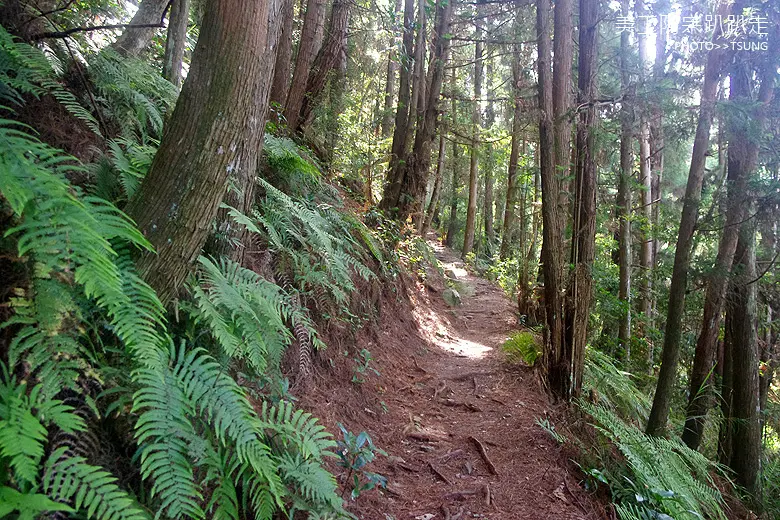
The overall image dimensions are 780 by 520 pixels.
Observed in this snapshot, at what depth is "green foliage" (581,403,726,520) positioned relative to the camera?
4391mm

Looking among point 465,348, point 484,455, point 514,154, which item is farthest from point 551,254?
point 514,154

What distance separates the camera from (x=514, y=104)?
1316 centimetres

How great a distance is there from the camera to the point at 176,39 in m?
5.35

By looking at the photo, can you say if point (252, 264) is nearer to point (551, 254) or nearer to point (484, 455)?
point (484, 455)

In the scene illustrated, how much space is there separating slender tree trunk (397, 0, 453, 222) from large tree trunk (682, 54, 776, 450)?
655 cm

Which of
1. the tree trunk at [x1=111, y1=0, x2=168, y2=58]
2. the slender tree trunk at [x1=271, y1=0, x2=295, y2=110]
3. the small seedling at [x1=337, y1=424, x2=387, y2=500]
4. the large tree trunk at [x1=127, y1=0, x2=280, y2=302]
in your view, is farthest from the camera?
the slender tree trunk at [x1=271, y1=0, x2=295, y2=110]

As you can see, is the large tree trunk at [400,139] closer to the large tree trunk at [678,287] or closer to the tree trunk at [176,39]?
the large tree trunk at [678,287]

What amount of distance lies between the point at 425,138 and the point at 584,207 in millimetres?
6908

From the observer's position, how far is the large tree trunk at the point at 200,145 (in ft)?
9.36

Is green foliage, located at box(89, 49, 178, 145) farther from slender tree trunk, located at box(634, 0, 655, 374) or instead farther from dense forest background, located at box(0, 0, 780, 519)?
slender tree trunk, located at box(634, 0, 655, 374)

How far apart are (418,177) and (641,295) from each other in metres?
7.74

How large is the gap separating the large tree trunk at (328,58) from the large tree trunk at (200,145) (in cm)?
722

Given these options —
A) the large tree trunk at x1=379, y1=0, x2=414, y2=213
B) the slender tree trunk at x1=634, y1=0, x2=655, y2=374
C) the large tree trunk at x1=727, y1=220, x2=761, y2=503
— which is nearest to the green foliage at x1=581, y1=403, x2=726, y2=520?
the large tree trunk at x1=727, y1=220, x2=761, y2=503

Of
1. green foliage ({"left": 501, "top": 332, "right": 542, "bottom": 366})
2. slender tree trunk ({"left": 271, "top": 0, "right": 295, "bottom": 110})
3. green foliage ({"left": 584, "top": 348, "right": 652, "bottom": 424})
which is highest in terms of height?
slender tree trunk ({"left": 271, "top": 0, "right": 295, "bottom": 110})
